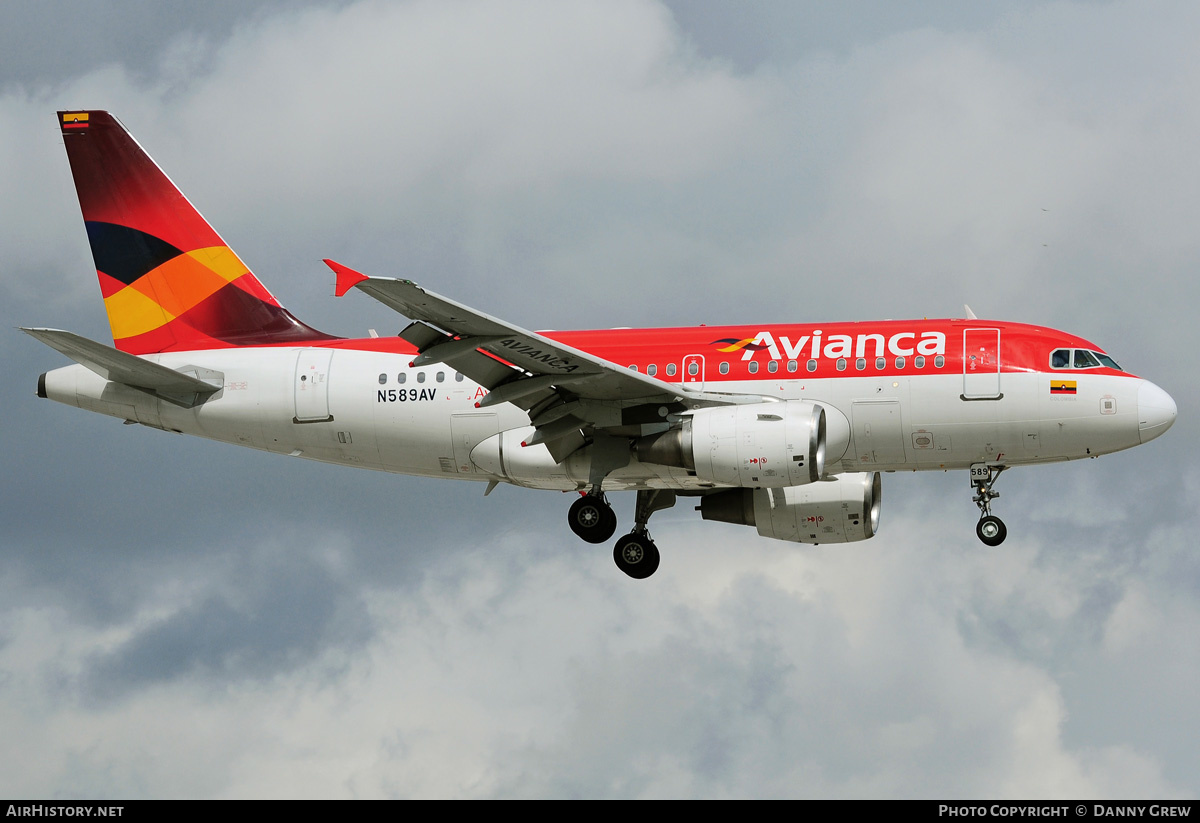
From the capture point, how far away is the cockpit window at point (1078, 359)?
1459 inches

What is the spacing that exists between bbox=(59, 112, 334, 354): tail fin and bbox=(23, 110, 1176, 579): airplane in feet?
0.26

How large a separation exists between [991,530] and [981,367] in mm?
4253

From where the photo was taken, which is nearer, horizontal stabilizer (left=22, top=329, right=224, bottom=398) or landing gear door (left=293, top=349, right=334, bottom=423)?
horizontal stabilizer (left=22, top=329, right=224, bottom=398)

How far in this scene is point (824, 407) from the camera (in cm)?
3697

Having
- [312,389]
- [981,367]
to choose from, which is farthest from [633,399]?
[312,389]

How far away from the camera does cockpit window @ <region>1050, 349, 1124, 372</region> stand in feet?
122

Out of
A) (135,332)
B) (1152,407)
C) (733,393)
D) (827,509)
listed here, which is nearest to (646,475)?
(733,393)

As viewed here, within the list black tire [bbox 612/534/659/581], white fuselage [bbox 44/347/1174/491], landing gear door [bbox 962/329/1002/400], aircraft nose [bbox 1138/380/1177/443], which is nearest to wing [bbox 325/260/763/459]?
white fuselage [bbox 44/347/1174/491]

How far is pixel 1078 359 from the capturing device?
122 feet

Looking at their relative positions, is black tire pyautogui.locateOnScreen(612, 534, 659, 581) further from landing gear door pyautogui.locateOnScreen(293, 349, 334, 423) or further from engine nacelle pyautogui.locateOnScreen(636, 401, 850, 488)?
landing gear door pyautogui.locateOnScreen(293, 349, 334, 423)

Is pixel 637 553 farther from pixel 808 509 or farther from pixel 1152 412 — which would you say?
pixel 1152 412

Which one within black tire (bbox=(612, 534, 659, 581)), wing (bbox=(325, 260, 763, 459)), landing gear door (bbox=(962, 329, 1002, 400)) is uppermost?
landing gear door (bbox=(962, 329, 1002, 400))

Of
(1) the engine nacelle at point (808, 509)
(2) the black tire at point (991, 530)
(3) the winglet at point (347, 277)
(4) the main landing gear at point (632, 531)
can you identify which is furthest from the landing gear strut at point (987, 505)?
(3) the winglet at point (347, 277)
